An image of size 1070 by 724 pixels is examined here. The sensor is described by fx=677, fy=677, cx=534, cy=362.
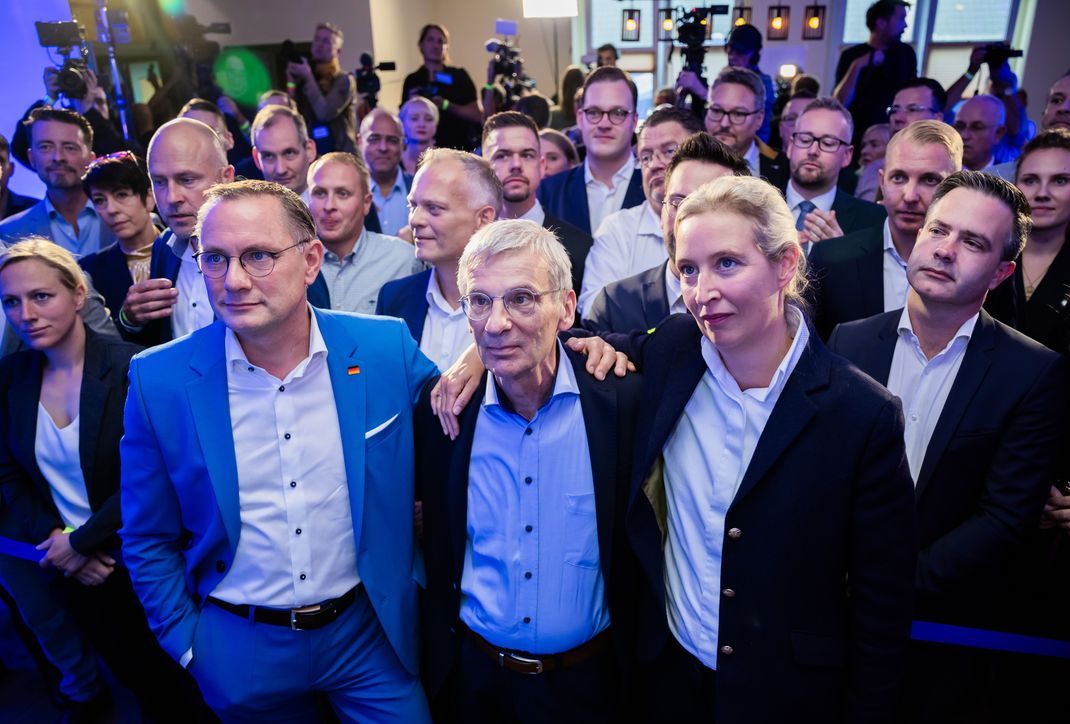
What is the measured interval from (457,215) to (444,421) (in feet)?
3.36

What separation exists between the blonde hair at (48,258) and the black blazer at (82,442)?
0.59 feet

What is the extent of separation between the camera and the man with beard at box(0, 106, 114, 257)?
3.64 meters

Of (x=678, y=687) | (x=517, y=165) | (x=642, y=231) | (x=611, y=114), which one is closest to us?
(x=678, y=687)

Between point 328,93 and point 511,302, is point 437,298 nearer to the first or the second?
point 511,302

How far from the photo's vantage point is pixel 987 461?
5.90 feet

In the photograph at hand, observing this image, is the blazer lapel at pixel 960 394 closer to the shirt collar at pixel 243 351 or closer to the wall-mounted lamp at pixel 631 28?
the shirt collar at pixel 243 351

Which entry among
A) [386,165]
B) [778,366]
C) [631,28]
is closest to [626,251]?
[778,366]

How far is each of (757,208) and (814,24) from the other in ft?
34.1

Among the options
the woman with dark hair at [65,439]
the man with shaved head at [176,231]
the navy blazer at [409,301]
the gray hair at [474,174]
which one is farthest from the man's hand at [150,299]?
the gray hair at [474,174]

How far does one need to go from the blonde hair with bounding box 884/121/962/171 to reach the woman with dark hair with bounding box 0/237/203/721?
2.89 metres

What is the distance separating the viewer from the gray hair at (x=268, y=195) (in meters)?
1.69

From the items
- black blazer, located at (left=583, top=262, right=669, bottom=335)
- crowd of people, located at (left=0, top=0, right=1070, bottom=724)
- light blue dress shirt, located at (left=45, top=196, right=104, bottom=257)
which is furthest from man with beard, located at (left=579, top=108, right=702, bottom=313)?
light blue dress shirt, located at (left=45, top=196, right=104, bottom=257)

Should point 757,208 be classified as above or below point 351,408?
above

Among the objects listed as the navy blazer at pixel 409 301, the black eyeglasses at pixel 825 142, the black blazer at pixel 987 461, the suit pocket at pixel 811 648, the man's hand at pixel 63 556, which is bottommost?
the man's hand at pixel 63 556
